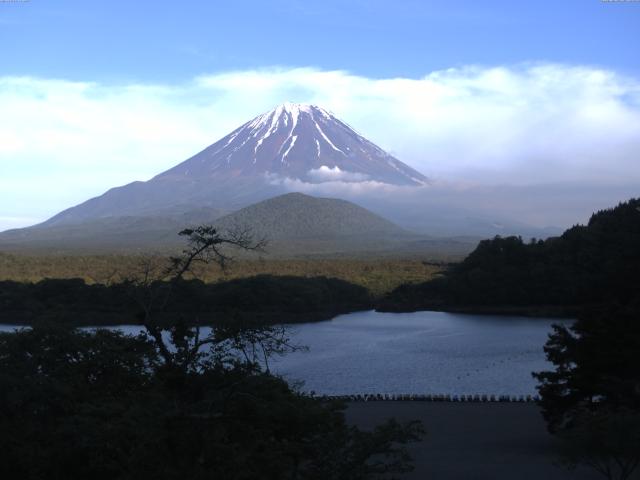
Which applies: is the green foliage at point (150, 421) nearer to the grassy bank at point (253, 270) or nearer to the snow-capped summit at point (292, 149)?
the grassy bank at point (253, 270)

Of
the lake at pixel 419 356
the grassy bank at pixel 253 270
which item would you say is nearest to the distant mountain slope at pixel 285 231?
the grassy bank at pixel 253 270

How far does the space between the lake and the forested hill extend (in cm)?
252

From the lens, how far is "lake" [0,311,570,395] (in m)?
17.1

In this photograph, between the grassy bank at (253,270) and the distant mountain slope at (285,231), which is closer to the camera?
the grassy bank at (253,270)

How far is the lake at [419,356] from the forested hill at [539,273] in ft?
8.28

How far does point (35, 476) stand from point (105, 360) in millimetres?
1334

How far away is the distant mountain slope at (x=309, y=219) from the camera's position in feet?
273

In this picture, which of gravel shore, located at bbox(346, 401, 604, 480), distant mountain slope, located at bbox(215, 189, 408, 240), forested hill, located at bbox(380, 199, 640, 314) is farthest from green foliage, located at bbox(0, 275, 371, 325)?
distant mountain slope, located at bbox(215, 189, 408, 240)

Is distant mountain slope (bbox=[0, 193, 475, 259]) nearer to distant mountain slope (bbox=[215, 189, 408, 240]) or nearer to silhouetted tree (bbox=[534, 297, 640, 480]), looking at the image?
distant mountain slope (bbox=[215, 189, 408, 240])

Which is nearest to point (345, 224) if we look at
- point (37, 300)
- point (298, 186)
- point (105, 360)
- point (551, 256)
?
point (298, 186)

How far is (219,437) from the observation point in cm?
512

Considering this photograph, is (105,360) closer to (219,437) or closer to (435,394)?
(219,437)

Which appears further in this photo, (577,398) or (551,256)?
(551,256)

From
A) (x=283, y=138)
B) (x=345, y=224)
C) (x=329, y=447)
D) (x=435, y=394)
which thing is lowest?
(x=435, y=394)
